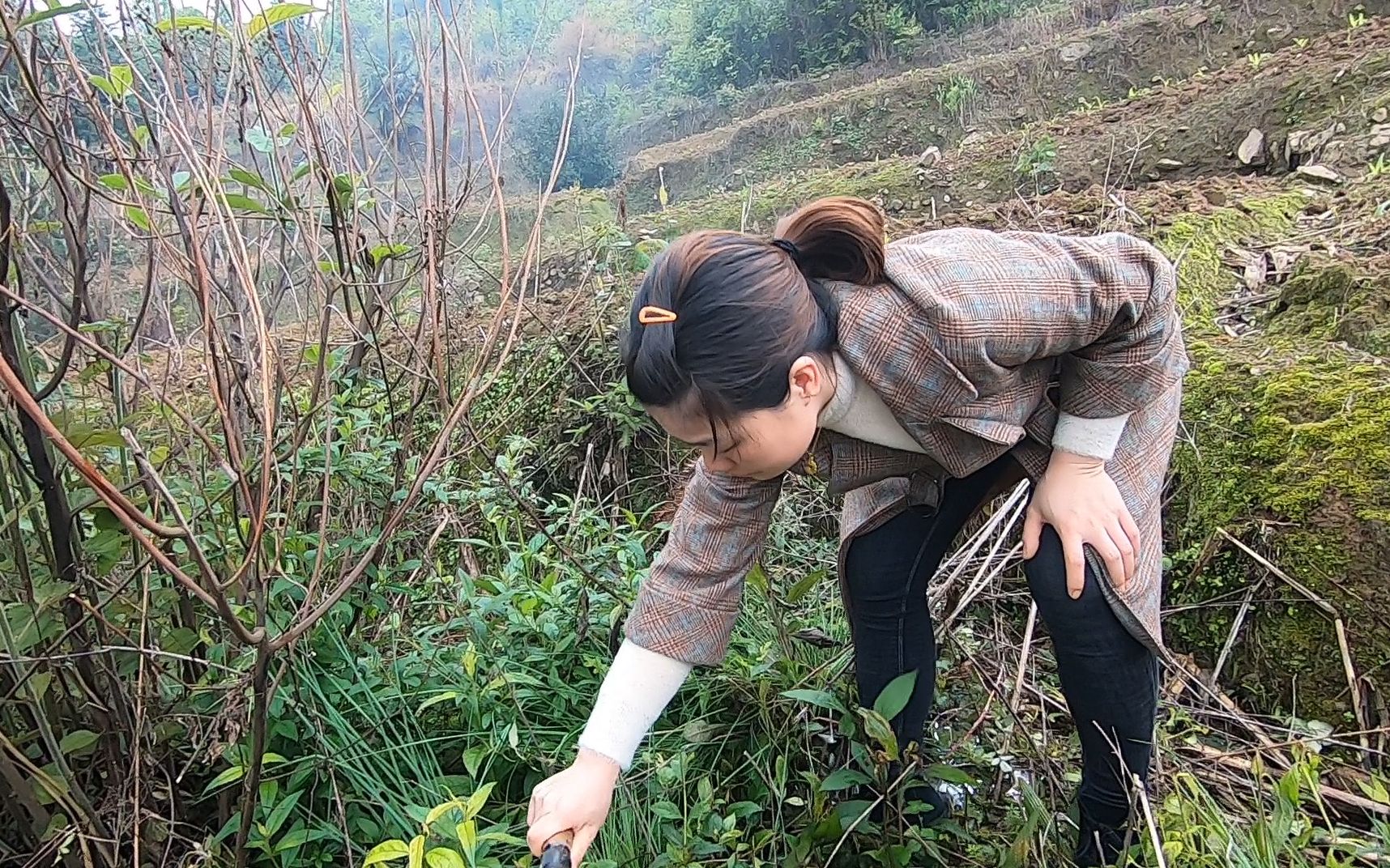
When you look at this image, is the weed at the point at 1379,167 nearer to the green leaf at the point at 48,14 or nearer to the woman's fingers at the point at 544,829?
the woman's fingers at the point at 544,829

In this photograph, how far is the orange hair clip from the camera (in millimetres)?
1062

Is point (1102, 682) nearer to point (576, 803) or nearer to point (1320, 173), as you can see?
point (576, 803)

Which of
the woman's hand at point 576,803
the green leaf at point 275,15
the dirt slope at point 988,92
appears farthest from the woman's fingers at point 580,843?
the dirt slope at point 988,92

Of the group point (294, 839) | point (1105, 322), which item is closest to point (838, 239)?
point (1105, 322)

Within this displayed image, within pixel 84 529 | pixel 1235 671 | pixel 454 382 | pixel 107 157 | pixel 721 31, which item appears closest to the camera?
pixel 107 157

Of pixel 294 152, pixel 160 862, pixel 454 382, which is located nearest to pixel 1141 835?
pixel 160 862

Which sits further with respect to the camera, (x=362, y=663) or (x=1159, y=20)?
(x=1159, y=20)

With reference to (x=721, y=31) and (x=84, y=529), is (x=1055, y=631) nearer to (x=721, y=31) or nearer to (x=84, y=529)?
(x=84, y=529)

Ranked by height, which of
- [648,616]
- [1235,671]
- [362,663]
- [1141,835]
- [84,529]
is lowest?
[1235,671]

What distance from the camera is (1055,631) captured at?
49.3 inches

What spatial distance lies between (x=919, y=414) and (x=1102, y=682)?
45cm

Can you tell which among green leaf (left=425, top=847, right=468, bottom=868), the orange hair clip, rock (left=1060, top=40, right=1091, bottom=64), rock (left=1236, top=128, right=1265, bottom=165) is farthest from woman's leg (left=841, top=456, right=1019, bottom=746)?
rock (left=1060, top=40, right=1091, bottom=64)

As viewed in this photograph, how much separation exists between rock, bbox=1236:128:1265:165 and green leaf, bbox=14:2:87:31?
4.24 meters

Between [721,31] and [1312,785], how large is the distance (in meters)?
14.2
